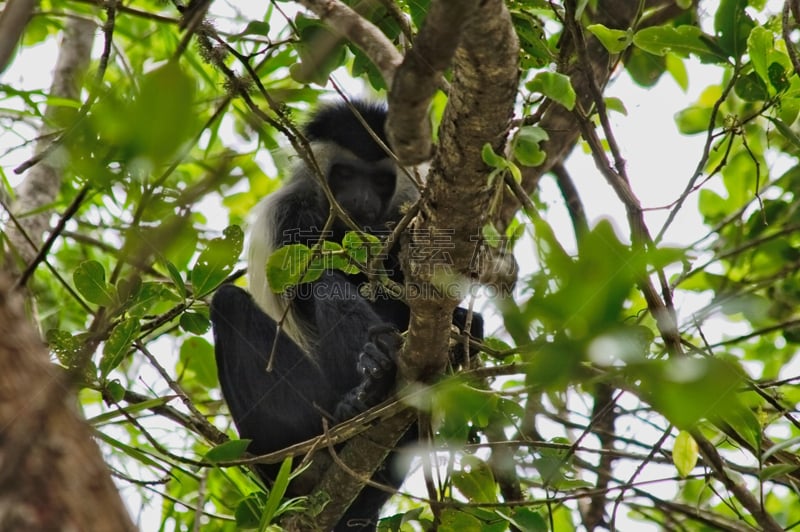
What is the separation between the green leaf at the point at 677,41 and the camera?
2.39 m

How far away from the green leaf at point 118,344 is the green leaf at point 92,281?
0.42 ft

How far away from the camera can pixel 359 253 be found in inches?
97.7

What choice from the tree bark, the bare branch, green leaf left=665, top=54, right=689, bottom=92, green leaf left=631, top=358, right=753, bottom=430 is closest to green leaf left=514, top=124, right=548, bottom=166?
the bare branch

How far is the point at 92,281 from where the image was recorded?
107 inches

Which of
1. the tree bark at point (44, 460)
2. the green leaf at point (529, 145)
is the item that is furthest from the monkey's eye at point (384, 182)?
the tree bark at point (44, 460)

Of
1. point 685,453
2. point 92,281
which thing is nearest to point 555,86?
point 685,453

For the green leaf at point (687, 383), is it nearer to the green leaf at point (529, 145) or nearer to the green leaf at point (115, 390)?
the green leaf at point (529, 145)

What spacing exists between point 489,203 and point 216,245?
0.76m

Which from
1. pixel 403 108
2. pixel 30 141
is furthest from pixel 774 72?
pixel 30 141

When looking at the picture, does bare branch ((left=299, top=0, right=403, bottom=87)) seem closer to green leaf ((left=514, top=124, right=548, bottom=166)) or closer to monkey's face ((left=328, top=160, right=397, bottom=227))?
green leaf ((left=514, top=124, right=548, bottom=166))

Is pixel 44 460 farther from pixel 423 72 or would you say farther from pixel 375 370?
pixel 375 370

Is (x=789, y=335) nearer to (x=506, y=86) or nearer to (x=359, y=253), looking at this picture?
(x=359, y=253)

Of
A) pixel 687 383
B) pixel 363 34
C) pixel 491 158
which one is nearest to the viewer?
pixel 687 383

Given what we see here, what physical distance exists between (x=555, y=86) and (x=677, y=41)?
62cm
